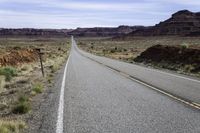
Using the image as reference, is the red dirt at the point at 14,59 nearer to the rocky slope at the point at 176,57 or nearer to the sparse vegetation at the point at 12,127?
the rocky slope at the point at 176,57

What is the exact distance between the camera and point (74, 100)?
13.6m

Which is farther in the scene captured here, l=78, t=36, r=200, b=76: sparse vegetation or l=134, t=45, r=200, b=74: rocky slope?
l=134, t=45, r=200, b=74: rocky slope

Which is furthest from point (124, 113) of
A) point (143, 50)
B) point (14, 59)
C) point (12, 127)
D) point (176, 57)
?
point (143, 50)

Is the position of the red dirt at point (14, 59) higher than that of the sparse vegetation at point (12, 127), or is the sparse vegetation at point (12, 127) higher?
the sparse vegetation at point (12, 127)

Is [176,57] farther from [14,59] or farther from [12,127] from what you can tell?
[12,127]

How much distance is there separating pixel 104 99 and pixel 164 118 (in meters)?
3.91

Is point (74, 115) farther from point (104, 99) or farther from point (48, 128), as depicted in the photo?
point (104, 99)

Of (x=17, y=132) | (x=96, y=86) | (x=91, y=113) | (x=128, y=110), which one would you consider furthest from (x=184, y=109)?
(x=96, y=86)

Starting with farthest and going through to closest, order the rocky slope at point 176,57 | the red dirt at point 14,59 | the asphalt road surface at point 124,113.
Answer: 1. the red dirt at point 14,59
2. the rocky slope at point 176,57
3. the asphalt road surface at point 124,113

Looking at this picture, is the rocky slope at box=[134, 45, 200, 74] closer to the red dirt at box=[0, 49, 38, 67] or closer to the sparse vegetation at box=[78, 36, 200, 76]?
the sparse vegetation at box=[78, 36, 200, 76]

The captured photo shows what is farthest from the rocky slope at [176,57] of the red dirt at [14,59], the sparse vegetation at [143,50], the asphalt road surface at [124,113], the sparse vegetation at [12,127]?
Answer: the sparse vegetation at [12,127]

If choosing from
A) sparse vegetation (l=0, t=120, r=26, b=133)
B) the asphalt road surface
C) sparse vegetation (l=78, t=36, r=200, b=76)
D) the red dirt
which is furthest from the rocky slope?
sparse vegetation (l=0, t=120, r=26, b=133)

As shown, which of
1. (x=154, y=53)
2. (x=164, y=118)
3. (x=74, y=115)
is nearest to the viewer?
(x=164, y=118)

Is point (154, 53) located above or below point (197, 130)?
below
